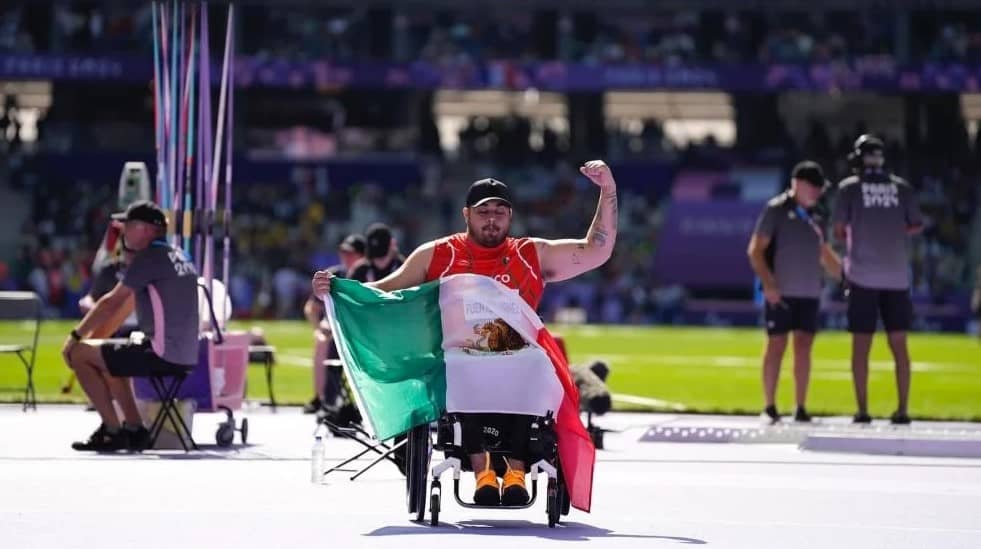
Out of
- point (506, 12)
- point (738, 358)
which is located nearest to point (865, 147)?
point (738, 358)

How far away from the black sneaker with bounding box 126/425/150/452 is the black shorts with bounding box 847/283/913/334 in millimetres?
5814

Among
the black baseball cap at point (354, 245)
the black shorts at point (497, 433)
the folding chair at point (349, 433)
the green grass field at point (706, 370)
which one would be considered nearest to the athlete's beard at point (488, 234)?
the black shorts at point (497, 433)

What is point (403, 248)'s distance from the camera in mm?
50125

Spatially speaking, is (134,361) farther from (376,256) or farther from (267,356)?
(267,356)

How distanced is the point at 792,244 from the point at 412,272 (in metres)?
6.76

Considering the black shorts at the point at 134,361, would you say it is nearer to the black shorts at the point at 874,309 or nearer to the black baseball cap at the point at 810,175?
the black baseball cap at the point at 810,175

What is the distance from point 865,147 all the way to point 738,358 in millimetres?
16001

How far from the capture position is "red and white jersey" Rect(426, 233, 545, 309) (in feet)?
32.0

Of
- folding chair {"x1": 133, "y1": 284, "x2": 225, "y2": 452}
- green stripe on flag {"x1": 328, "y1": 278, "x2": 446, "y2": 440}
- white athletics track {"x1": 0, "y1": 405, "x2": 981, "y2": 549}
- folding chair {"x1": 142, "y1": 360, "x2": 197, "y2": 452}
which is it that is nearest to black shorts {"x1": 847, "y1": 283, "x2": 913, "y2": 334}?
white athletics track {"x1": 0, "y1": 405, "x2": 981, "y2": 549}

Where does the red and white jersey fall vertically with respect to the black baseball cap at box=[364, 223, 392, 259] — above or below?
above

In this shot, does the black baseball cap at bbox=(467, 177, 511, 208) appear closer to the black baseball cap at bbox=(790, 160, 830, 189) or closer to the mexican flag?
the mexican flag

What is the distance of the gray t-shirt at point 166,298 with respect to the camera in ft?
42.8

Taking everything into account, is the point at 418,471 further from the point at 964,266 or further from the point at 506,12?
the point at 506,12

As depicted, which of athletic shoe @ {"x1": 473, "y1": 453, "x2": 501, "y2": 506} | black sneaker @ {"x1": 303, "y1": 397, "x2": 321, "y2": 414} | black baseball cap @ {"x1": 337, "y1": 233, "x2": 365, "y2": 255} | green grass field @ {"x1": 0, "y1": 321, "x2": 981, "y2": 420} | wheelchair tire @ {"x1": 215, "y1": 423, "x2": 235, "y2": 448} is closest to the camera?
athletic shoe @ {"x1": 473, "y1": 453, "x2": 501, "y2": 506}
